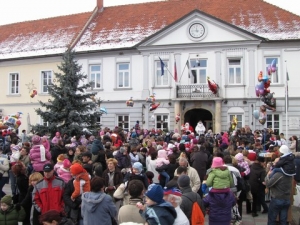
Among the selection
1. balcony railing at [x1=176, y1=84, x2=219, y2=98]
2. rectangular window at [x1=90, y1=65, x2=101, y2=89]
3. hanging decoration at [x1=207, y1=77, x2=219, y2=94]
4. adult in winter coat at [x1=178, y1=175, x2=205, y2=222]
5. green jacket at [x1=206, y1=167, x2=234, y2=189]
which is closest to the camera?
adult in winter coat at [x1=178, y1=175, x2=205, y2=222]

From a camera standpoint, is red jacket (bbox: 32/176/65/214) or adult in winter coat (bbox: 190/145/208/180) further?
adult in winter coat (bbox: 190/145/208/180)

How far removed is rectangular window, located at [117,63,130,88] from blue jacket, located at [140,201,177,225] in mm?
25104

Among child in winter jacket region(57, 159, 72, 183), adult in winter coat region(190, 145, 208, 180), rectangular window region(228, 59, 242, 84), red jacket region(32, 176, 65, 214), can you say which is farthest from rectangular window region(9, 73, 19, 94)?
red jacket region(32, 176, 65, 214)

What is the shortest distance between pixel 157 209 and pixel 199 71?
23675mm

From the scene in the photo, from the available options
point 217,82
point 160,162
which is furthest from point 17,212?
point 217,82

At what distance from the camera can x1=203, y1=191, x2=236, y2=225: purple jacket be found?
764 centimetres

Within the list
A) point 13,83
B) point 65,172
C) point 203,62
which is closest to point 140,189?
point 65,172

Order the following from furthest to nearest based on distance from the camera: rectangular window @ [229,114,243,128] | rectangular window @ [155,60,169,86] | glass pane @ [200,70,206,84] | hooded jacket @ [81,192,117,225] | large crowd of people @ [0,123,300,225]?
rectangular window @ [155,60,169,86], glass pane @ [200,70,206,84], rectangular window @ [229,114,243,128], hooded jacket @ [81,192,117,225], large crowd of people @ [0,123,300,225]

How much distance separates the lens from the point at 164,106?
2892 centimetres

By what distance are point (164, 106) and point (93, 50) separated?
6635mm

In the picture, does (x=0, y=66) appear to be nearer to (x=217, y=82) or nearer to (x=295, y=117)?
(x=217, y=82)

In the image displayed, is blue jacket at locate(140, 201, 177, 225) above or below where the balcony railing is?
below

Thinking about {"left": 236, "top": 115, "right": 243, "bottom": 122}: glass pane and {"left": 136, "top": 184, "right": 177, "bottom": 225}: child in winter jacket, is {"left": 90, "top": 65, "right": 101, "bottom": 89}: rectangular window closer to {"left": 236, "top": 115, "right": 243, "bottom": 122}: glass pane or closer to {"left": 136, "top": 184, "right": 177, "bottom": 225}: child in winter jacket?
{"left": 236, "top": 115, "right": 243, "bottom": 122}: glass pane

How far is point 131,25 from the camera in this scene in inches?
1277
